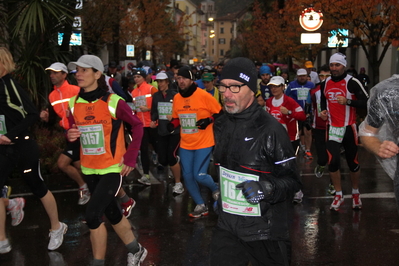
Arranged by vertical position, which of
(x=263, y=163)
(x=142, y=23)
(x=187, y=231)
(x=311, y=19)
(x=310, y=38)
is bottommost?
(x=187, y=231)

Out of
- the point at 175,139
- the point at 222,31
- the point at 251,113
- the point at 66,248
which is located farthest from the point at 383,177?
the point at 222,31

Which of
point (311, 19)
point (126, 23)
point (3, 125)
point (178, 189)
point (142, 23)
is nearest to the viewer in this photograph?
point (3, 125)

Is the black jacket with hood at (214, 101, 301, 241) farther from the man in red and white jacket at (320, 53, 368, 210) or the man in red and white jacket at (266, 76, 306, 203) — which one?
the man in red and white jacket at (266, 76, 306, 203)

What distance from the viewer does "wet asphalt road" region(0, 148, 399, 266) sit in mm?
5504

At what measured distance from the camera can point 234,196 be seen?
344 centimetres

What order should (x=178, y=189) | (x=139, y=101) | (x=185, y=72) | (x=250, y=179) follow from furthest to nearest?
(x=139, y=101)
(x=178, y=189)
(x=185, y=72)
(x=250, y=179)

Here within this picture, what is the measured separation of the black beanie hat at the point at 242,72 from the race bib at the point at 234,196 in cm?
61

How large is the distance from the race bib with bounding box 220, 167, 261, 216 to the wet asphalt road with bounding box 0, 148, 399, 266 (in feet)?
6.63

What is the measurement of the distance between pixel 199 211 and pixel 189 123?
3.96 ft

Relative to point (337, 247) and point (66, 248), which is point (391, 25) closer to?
point (337, 247)

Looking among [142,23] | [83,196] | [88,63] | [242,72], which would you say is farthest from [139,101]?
[142,23]

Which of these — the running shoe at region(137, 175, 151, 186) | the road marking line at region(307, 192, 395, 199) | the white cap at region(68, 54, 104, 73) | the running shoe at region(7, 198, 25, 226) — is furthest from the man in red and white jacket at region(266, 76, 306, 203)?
the running shoe at region(7, 198, 25, 226)

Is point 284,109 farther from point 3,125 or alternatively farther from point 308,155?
point 308,155

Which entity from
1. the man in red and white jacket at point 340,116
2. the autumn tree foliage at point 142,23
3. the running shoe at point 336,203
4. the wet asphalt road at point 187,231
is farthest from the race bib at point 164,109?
the autumn tree foliage at point 142,23
